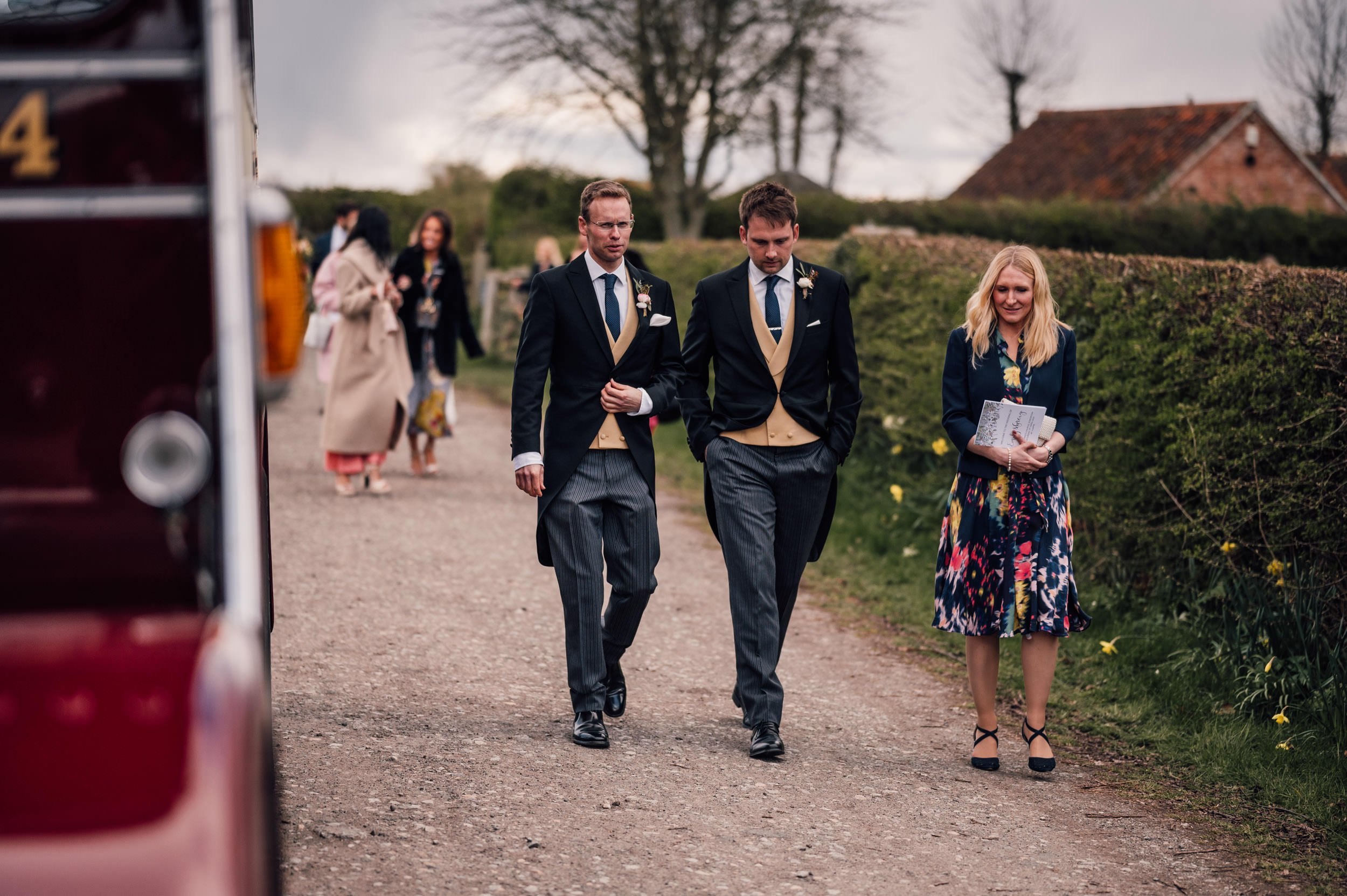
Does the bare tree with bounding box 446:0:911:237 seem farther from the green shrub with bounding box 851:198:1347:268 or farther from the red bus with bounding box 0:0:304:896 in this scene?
the red bus with bounding box 0:0:304:896

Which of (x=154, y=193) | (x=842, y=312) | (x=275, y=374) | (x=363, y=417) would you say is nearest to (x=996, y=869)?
(x=842, y=312)

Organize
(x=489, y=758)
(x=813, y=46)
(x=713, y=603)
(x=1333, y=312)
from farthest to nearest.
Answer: (x=813, y=46), (x=713, y=603), (x=1333, y=312), (x=489, y=758)

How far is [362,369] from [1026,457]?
21.6ft

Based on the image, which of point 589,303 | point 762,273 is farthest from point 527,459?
point 762,273

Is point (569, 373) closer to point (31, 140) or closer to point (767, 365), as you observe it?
point (767, 365)

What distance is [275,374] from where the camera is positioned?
2.81 m

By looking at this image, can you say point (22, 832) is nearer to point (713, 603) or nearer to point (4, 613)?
point (4, 613)

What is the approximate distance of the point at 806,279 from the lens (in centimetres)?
579

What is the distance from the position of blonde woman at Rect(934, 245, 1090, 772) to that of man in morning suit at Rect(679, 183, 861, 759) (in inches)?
19.6

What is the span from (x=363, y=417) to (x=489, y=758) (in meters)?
5.91

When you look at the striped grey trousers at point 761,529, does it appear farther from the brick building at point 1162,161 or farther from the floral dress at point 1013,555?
the brick building at point 1162,161

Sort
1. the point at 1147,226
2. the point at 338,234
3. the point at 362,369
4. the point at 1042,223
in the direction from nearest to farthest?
1. the point at 362,369
2. the point at 338,234
3. the point at 1147,226
4. the point at 1042,223

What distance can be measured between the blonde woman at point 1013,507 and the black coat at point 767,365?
0.44m

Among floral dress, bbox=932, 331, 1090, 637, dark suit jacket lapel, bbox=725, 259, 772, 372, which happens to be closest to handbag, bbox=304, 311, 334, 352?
dark suit jacket lapel, bbox=725, 259, 772, 372
